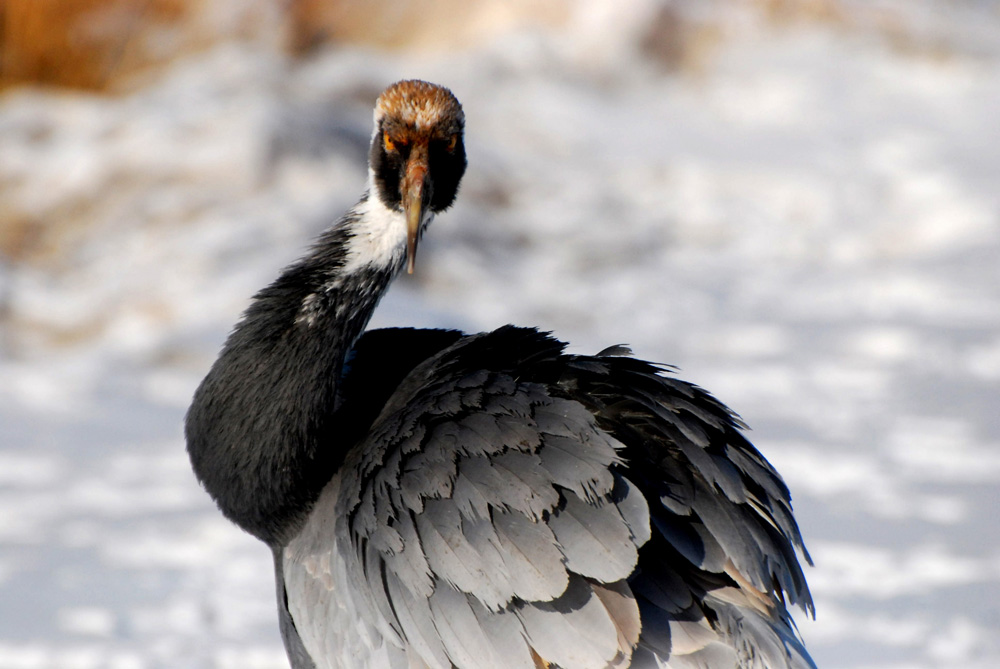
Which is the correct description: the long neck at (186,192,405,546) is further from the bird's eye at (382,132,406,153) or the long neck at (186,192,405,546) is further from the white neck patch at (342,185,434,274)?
the bird's eye at (382,132,406,153)

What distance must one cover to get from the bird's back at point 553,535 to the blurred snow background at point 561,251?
4.12 feet

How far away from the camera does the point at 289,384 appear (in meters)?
2.77

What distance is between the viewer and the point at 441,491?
2.40 metres

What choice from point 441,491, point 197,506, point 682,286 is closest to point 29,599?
point 197,506

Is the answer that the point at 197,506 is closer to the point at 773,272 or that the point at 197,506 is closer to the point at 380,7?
the point at 773,272

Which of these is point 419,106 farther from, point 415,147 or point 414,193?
point 414,193

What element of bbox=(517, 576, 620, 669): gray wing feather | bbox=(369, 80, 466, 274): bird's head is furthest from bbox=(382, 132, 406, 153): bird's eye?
bbox=(517, 576, 620, 669): gray wing feather

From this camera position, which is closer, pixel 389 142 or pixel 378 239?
pixel 389 142

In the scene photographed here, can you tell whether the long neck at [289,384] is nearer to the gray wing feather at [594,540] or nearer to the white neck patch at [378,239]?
the white neck patch at [378,239]

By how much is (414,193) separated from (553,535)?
951 mm

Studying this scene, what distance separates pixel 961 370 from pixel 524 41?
4.94 metres

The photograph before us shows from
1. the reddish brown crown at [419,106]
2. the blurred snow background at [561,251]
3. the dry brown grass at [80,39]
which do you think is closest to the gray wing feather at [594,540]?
the reddish brown crown at [419,106]

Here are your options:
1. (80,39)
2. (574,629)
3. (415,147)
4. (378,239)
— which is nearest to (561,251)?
(80,39)

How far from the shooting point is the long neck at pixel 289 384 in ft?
9.04
